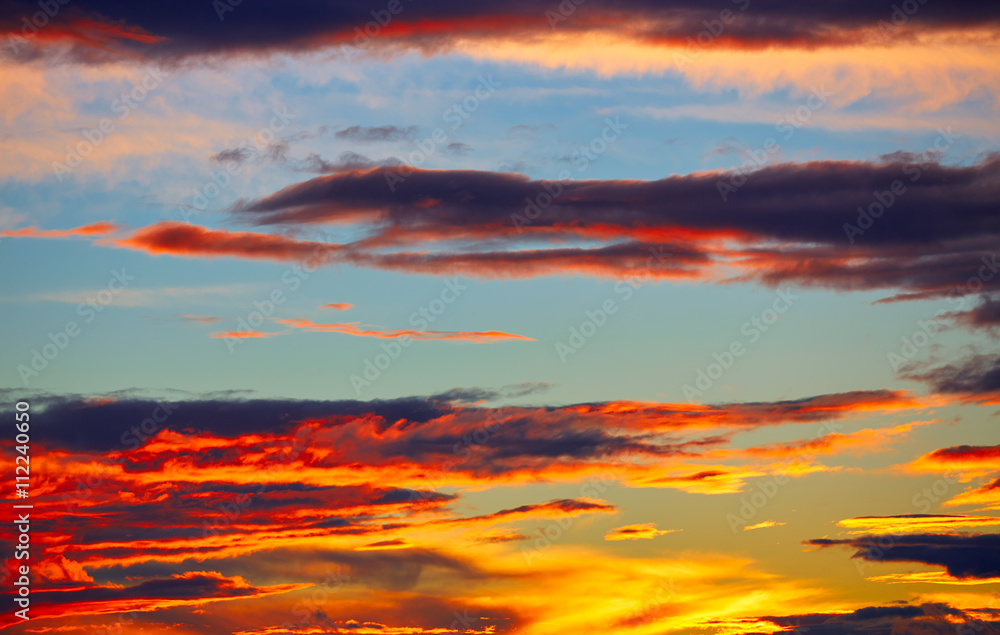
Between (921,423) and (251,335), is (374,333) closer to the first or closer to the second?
(251,335)

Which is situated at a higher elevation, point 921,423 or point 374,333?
point 374,333

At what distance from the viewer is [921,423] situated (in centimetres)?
8400

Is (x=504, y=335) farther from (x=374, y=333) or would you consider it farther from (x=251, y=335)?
(x=251, y=335)

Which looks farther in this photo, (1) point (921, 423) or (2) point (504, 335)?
(2) point (504, 335)

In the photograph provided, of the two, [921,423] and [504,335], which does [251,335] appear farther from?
[921,423]

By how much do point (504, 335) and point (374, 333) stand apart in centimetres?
1990

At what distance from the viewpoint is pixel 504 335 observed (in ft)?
303

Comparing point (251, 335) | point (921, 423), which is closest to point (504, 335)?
point (251, 335)

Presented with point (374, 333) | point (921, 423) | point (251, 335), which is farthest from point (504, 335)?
point (921, 423)

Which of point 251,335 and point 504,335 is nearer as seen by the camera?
point 251,335

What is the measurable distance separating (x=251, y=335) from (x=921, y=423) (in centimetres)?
9494

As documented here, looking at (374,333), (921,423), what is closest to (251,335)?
(374,333)

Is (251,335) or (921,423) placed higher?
(251,335)

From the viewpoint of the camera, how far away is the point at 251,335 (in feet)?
268
